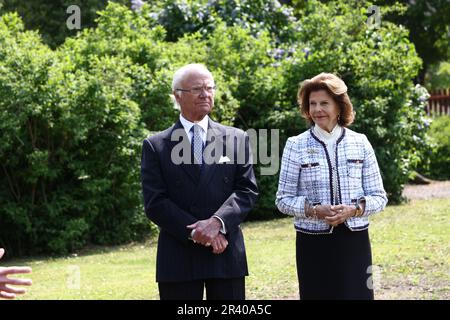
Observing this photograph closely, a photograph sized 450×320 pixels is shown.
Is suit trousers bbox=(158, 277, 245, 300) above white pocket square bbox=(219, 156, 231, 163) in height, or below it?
below

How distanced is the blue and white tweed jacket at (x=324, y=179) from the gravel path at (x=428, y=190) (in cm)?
1173

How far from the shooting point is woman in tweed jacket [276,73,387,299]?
17.0ft

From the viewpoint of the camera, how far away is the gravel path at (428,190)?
17094 millimetres

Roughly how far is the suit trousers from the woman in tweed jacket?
44 cm

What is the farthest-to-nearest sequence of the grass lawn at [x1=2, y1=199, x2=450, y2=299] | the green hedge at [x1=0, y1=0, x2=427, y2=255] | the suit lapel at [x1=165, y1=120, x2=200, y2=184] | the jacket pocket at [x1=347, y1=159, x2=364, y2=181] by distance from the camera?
1. the green hedge at [x1=0, y1=0, x2=427, y2=255]
2. the grass lawn at [x1=2, y1=199, x2=450, y2=299]
3. the jacket pocket at [x1=347, y1=159, x2=364, y2=181]
4. the suit lapel at [x1=165, y1=120, x2=200, y2=184]

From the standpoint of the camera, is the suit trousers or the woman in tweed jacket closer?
the suit trousers

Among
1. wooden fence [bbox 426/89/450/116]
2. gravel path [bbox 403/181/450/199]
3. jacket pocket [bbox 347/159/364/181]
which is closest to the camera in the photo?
jacket pocket [bbox 347/159/364/181]

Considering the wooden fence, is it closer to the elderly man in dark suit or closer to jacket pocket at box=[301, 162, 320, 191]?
jacket pocket at box=[301, 162, 320, 191]

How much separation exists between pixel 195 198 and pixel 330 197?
801mm

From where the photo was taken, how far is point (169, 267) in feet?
16.6

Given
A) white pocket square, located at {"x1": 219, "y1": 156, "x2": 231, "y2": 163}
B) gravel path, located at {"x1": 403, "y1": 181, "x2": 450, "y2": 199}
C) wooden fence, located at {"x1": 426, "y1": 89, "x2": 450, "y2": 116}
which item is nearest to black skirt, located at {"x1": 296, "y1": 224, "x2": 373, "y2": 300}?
white pocket square, located at {"x1": 219, "y1": 156, "x2": 231, "y2": 163}

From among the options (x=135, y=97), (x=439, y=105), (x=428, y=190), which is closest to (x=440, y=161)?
(x=428, y=190)

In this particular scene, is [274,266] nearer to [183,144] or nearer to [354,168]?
[354,168]
